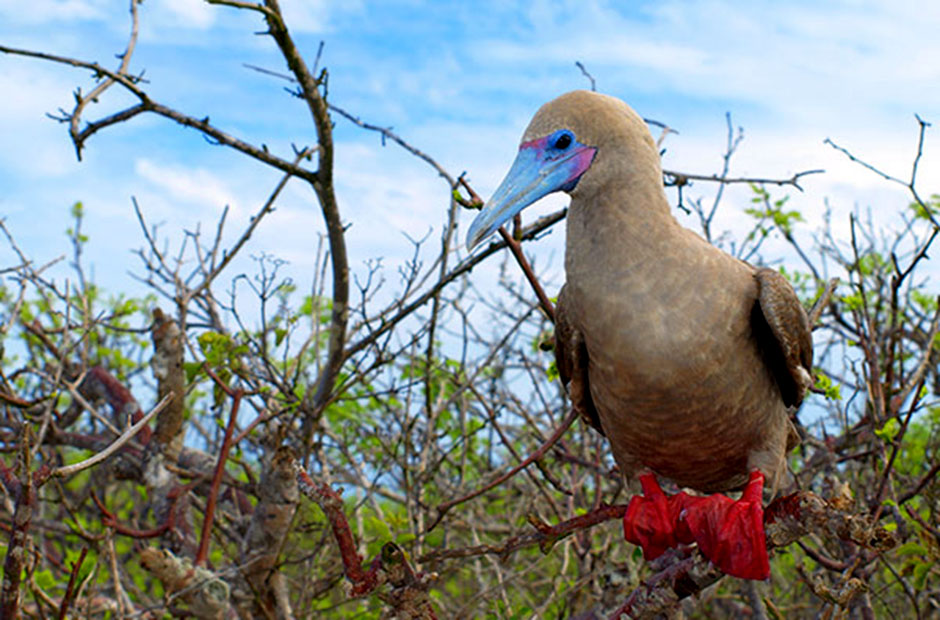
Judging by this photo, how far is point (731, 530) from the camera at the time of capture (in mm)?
2307

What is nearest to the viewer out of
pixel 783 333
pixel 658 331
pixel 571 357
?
pixel 658 331

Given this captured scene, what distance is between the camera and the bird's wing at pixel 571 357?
2.61 meters

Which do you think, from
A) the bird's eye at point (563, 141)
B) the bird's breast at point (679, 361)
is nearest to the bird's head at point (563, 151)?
the bird's eye at point (563, 141)

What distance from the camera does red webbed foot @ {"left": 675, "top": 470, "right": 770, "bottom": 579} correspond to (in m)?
2.27

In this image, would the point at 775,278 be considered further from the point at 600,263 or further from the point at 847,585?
the point at 847,585

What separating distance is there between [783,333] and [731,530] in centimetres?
54

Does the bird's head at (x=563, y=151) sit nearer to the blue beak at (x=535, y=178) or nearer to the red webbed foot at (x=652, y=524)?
the blue beak at (x=535, y=178)

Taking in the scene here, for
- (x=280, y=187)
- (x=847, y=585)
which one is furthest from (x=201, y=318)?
(x=847, y=585)

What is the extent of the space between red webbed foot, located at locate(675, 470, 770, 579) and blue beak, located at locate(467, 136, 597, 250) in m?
0.94

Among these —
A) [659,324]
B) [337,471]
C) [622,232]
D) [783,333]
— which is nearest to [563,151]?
[622,232]

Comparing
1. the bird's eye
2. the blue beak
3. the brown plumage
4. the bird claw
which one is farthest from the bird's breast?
the bird's eye

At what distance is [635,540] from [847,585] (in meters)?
0.57

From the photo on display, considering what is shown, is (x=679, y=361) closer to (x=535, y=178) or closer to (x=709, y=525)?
(x=709, y=525)

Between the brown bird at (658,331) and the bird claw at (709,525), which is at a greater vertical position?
the brown bird at (658,331)
